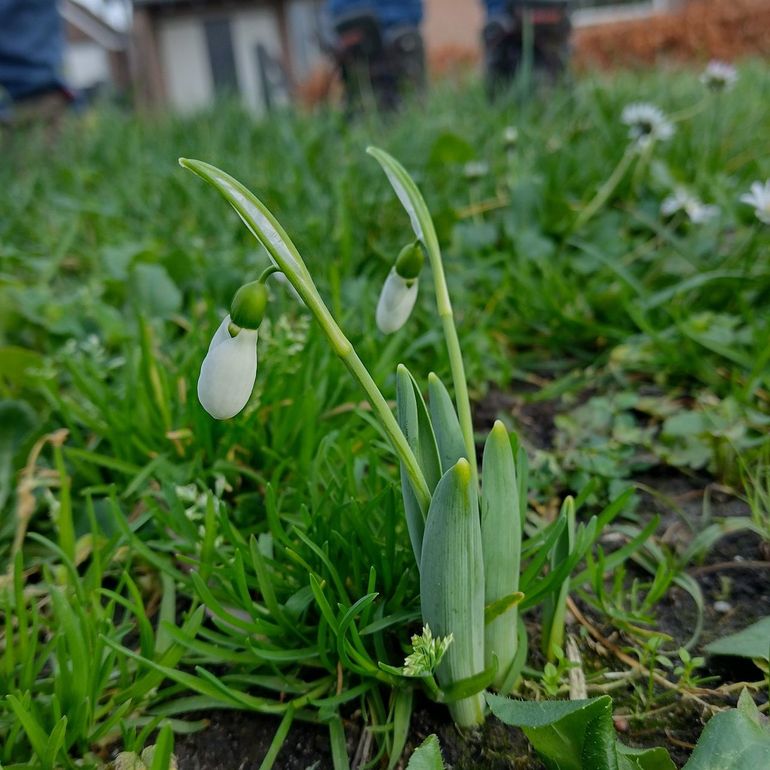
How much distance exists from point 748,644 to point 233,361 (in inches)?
30.4

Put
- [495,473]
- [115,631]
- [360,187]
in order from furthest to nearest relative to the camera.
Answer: [360,187]
[115,631]
[495,473]

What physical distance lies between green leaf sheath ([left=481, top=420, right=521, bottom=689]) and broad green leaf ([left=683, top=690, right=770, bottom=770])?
0.80 ft

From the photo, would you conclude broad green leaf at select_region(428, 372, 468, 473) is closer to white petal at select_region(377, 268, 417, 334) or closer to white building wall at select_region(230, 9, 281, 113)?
white petal at select_region(377, 268, 417, 334)

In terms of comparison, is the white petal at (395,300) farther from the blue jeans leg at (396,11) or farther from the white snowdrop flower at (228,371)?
the blue jeans leg at (396,11)

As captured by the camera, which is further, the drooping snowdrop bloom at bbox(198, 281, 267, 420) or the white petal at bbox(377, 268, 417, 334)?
the white petal at bbox(377, 268, 417, 334)

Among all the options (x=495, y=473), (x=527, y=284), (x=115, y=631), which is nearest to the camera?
(x=495, y=473)

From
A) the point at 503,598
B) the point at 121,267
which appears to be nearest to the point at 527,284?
the point at 121,267

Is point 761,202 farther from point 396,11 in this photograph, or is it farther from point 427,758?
point 396,11

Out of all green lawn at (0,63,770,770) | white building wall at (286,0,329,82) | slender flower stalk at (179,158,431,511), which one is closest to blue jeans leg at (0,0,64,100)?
green lawn at (0,63,770,770)

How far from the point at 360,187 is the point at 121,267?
0.85 m

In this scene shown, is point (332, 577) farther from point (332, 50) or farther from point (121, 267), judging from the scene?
point (332, 50)

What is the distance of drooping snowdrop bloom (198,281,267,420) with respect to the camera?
31.8 inches

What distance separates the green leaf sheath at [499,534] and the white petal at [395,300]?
204 millimetres

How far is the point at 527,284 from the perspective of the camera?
208cm
